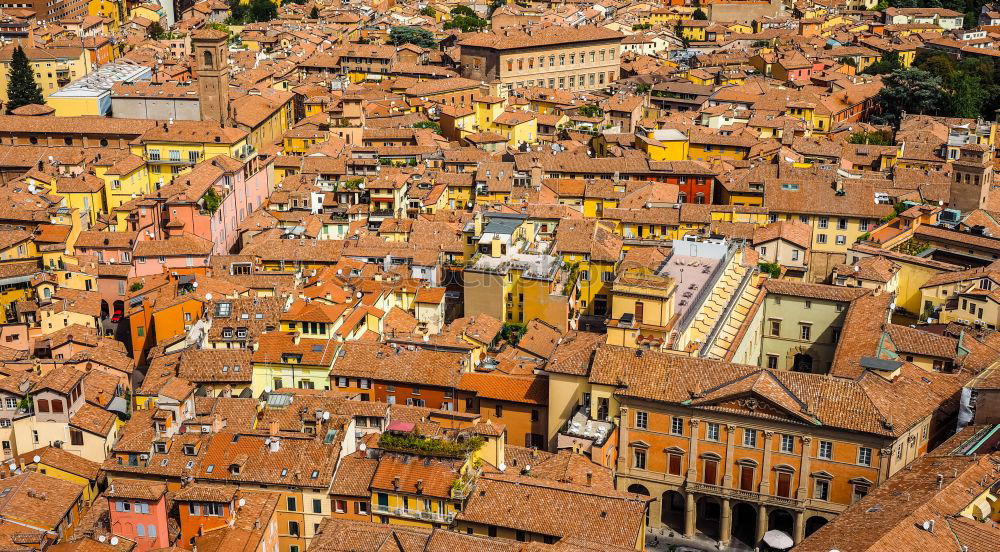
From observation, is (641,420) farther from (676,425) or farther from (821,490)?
(821,490)

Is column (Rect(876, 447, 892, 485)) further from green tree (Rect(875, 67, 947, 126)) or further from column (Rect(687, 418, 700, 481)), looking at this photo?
green tree (Rect(875, 67, 947, 126))

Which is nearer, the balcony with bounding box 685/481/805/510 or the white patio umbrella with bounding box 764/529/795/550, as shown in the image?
the white patio umbrella with bounding box 764/529/795/550

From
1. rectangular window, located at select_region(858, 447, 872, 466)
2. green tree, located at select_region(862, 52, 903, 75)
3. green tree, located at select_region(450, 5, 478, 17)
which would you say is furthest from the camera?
green tree, located at select_region(450, 5, 478, 17)

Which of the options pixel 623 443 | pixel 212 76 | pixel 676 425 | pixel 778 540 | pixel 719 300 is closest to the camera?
pixel 778 540

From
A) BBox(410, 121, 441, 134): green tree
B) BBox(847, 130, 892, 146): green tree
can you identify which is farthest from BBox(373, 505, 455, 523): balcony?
BBox(847, 130, 892, 146): green tree

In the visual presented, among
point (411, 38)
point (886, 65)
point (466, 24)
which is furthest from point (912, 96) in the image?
point (466, 24)

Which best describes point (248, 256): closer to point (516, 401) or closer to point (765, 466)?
point (516, 401)

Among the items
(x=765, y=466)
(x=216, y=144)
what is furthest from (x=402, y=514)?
(x=216, y=144)
